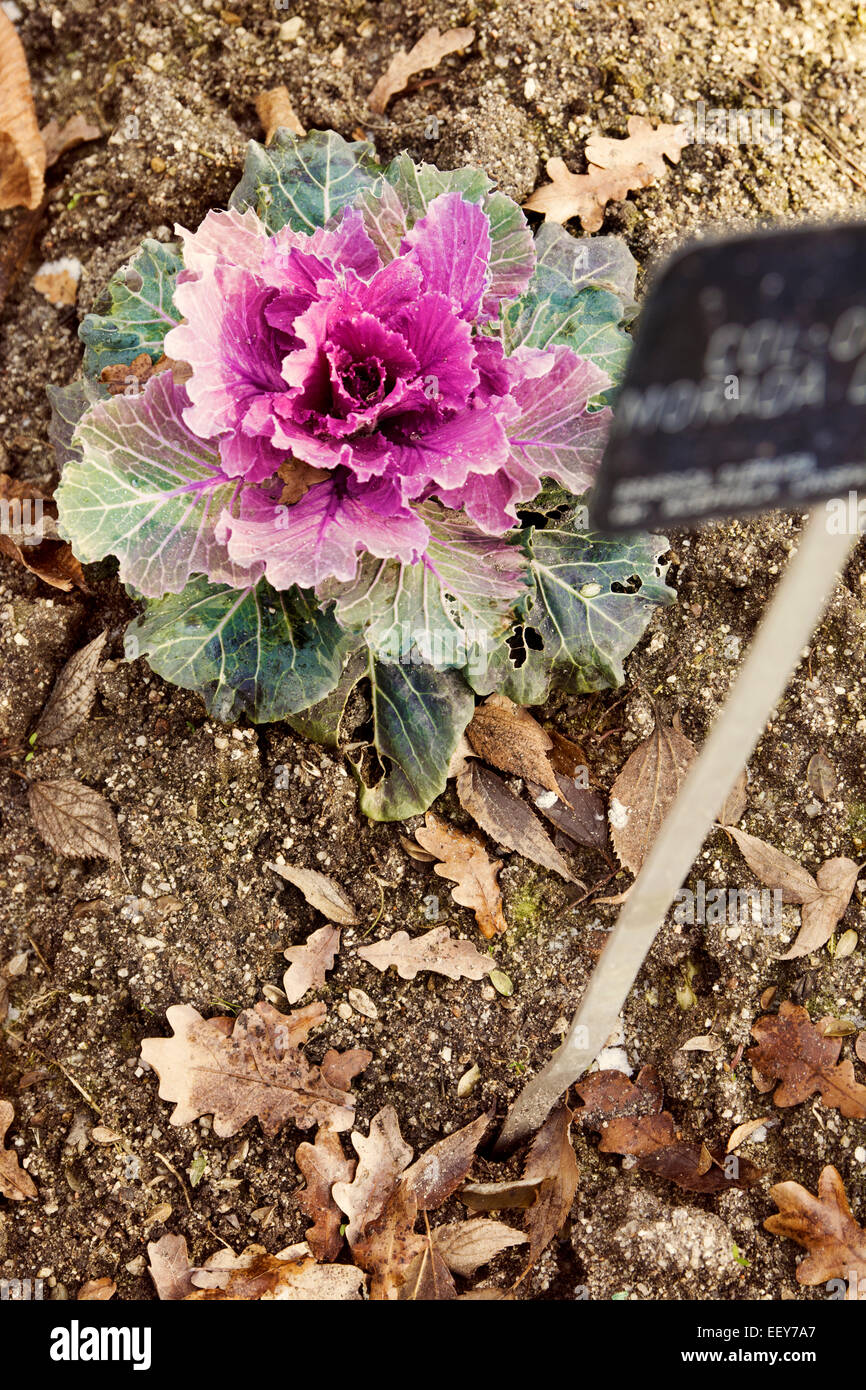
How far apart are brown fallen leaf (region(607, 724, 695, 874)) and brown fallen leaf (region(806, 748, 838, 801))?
0.33m

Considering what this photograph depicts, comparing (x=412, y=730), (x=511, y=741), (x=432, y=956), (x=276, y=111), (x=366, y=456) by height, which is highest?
(x=276, y=111)

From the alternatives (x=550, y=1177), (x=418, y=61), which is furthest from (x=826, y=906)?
(x=418, y=61)

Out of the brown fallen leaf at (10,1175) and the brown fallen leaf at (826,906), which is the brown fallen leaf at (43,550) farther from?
the brown fallen leaf at (826,906)

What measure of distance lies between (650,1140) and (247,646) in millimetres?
1541

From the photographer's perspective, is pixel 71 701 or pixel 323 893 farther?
pixel 71 701

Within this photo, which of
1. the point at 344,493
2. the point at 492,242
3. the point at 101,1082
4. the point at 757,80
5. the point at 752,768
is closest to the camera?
the point at 344,493

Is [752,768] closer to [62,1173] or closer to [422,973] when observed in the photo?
[422,973]

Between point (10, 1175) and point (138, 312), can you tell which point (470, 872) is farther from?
point (138, 312)

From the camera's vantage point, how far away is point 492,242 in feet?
7.30

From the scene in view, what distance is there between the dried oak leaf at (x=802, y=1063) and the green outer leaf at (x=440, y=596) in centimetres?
121

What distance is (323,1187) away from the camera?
2318mm

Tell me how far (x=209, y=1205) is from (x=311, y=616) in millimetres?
1404

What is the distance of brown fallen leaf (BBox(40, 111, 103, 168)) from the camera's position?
10.1ft
